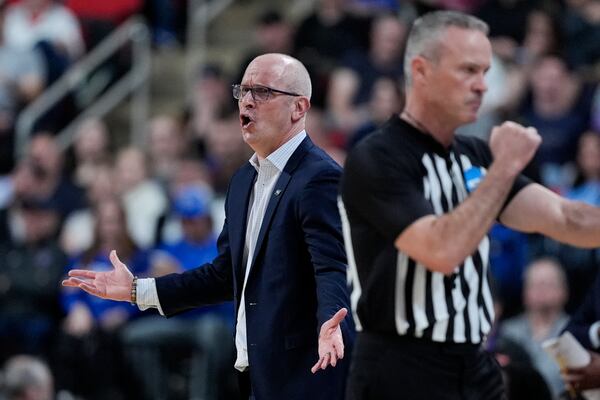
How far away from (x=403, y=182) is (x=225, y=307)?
5922 mm

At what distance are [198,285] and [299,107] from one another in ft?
2.98

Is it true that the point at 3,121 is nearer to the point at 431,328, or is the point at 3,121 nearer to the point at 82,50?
the point at 82,50

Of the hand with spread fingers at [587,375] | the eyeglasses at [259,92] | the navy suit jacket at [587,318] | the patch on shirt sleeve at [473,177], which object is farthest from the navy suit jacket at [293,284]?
the navy suit jacket at [587,318]

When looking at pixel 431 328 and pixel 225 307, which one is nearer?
pixel 431 328

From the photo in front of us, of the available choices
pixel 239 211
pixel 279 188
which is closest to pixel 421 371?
pixel 279 188

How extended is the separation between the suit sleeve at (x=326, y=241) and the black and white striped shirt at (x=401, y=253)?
0.31 meters

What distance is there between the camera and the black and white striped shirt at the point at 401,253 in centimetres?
459

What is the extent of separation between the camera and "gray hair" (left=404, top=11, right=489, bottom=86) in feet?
15.4

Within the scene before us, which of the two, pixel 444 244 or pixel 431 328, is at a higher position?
pixel 444 244

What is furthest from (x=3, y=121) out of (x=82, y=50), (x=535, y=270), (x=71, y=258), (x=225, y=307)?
(x=535, y=270)

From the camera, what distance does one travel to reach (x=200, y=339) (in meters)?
10.1

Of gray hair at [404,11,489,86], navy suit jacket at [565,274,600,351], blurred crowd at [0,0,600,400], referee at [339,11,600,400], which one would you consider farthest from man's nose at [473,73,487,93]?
blurred crowd at [0,0,600,400]

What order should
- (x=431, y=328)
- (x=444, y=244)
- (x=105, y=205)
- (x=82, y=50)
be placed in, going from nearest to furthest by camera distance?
1. (x=444, y=244)
2. (x=431, y=328)
3. (x=105, y=205)
4. (x=82, y=50)

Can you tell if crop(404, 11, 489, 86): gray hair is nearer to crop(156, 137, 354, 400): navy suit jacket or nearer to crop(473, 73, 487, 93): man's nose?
crop(473, 73, 487, 93): man's nose
